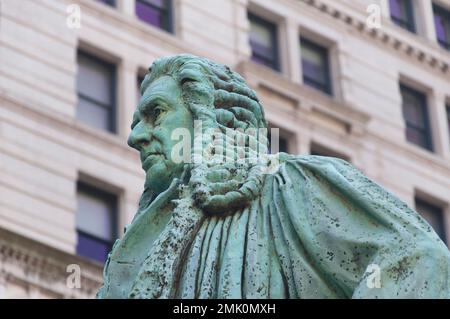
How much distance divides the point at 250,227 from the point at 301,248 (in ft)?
0.94

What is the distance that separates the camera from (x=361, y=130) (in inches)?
1698

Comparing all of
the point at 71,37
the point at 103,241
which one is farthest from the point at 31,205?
the point at 71,37

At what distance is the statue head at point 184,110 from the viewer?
9727 millimetres

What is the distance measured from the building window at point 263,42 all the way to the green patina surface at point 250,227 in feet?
106

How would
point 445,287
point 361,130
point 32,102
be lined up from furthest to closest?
point 361,130 < point 32,102 < point 445,287

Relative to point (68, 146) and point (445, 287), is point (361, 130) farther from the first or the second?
point (445, 287)

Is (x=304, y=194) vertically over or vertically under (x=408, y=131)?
under

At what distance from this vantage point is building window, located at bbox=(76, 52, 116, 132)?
3778cm

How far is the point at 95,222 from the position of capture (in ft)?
118

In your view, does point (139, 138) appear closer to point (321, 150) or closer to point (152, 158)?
point (152, 158)

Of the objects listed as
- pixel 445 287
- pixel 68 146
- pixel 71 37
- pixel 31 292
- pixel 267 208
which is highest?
pixel 71 37

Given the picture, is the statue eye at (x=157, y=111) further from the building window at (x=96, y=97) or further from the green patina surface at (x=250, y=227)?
the building window at (x=96, y=97)

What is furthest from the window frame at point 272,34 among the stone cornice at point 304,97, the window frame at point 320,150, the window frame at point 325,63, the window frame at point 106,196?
the window frame at point 106,196

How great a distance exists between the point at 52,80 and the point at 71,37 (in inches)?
41.9
